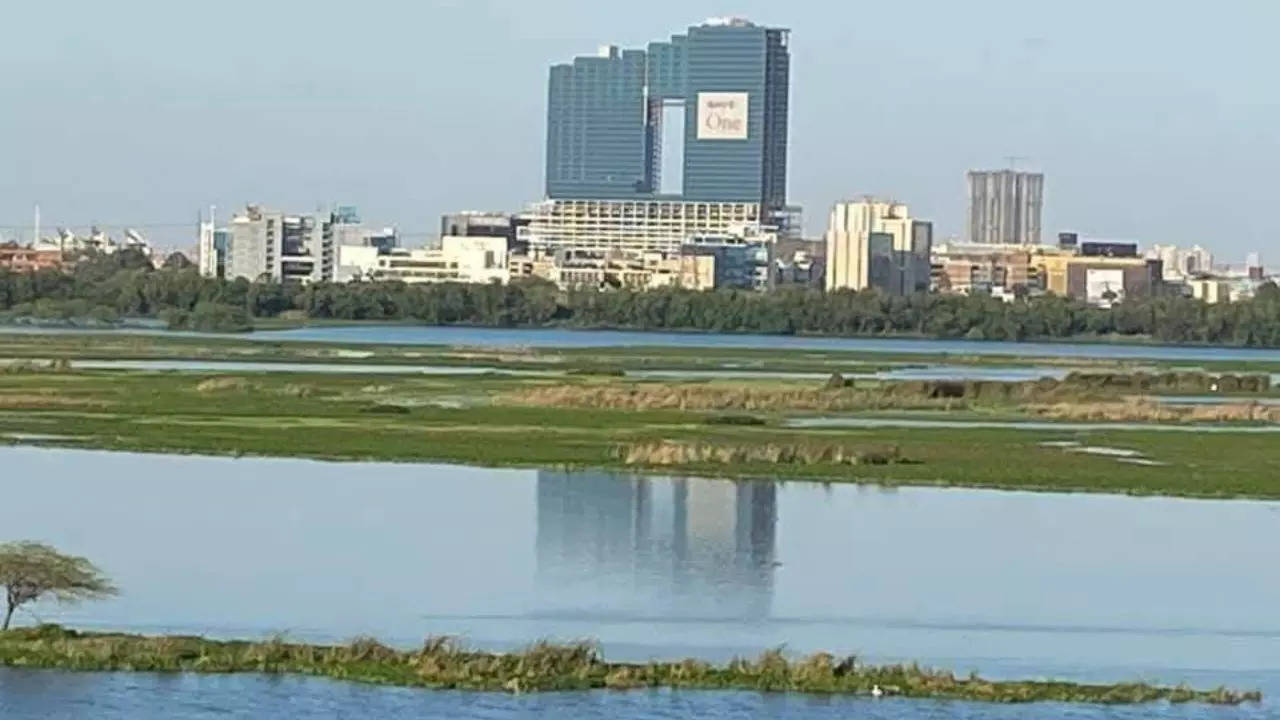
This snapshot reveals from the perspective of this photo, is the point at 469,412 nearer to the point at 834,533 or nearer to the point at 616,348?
the point at 834,533

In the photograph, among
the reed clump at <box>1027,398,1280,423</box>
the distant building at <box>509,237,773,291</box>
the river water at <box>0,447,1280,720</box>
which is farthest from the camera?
the distant building at <box>509,237,773,291</box>

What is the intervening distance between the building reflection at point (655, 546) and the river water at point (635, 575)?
69 mm

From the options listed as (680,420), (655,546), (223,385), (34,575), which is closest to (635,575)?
(655,546)

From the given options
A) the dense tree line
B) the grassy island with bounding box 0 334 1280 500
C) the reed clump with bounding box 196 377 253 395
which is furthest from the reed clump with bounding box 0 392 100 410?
the dense tree line

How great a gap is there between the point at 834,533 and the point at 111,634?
1270cm

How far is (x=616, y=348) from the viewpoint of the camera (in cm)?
10538

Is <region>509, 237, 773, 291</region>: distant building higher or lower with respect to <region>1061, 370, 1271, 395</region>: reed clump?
higher

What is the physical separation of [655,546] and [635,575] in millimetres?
2451

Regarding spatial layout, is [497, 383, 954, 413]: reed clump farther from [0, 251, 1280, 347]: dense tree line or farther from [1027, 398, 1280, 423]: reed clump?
[0, 251, 1280, 347]: dense tree line

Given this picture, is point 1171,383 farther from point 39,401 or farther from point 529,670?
point 529,670

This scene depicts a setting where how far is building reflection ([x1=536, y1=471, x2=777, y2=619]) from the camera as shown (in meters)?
A: 27.1

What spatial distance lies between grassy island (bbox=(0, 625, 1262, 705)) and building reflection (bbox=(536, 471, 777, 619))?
4.05 metres

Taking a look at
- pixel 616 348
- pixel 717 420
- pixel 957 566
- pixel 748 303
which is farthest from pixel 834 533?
pixel 748 303

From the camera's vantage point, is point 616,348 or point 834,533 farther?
point 616,348
